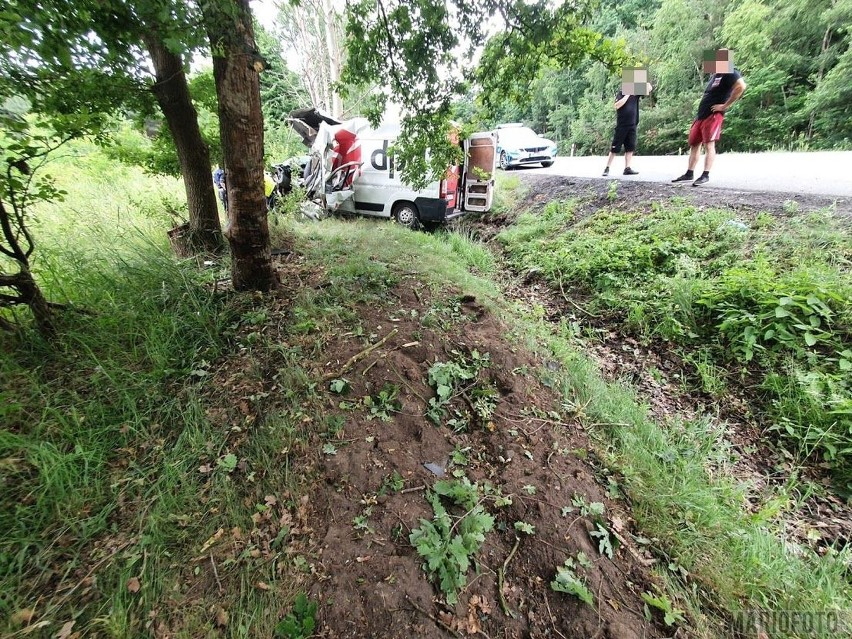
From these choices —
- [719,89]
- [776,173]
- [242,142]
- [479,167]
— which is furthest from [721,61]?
[242,142]

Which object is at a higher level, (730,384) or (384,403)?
(384,403)

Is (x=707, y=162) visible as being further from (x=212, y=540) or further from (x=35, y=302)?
(x=35, y=302)

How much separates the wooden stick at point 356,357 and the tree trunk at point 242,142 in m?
1.29

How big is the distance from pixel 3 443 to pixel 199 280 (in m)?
1.77

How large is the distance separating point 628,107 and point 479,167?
268 cm

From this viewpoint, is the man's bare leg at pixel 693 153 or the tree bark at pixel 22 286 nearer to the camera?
the tree bark at pixel 22 286

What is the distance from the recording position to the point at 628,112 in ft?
20.4

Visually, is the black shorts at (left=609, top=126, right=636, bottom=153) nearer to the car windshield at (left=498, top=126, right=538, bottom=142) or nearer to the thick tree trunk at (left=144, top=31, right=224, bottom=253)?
the thick tree trunk at (left=144, top=31, right=224, bottom=253)

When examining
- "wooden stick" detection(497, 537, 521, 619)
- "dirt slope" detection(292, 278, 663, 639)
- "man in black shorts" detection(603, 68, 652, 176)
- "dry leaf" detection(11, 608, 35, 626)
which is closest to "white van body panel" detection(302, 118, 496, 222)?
"man in black shorts" detection(603, 68, 652, 176)

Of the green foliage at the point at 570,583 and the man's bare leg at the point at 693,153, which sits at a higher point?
the man's bare leg at the point at 693,153

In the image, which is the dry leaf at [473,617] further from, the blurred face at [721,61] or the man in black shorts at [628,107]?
the blurred face at [721,61]

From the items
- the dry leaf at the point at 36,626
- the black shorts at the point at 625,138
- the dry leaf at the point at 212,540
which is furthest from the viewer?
the black shorts at the point at 625,138

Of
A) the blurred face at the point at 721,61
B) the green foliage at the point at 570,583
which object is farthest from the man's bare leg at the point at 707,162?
the green foliage at the point at 570,583

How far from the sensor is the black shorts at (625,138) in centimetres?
652
